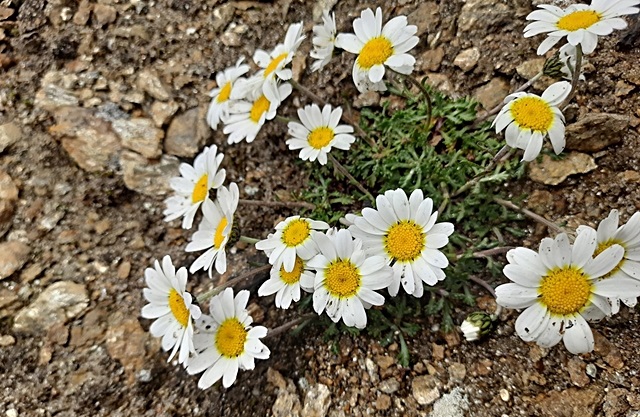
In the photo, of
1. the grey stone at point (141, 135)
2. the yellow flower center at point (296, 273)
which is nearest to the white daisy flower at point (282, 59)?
the grey stone at point (141, 135)

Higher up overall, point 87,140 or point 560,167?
point 87,140

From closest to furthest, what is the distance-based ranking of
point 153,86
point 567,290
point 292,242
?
1. point 567,290
2. point 292,242
3. point 153,86

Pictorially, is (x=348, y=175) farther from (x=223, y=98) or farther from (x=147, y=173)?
(x=147, y=173)

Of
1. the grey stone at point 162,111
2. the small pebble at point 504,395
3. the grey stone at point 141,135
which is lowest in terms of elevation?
the small pebble at point 504,395

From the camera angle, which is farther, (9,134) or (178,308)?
(9,134)

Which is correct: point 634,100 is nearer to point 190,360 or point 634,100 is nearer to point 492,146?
point 492,146

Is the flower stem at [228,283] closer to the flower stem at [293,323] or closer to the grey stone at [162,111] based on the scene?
the flower stem at [293,323]

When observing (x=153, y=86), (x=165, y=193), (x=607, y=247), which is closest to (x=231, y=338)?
(x=165, y=193)
